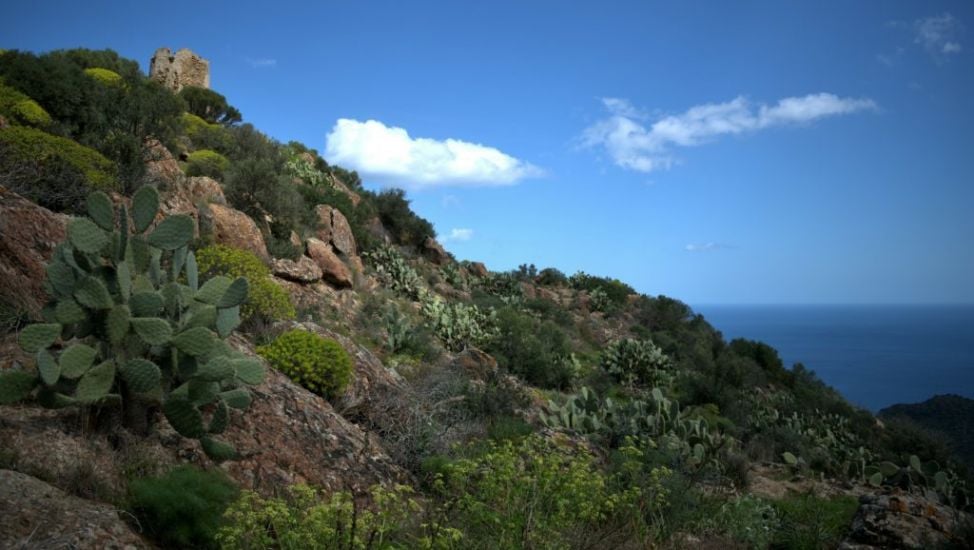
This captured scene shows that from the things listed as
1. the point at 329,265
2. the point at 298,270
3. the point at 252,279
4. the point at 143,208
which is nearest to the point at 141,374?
the point at 143,208

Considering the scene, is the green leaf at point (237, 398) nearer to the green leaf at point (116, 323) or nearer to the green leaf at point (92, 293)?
the green leaf at point (116, 323)

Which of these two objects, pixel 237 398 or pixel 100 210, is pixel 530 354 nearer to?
pixel 237 398

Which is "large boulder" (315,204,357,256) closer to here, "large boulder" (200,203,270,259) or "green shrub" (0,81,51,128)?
"large boulder" (200,203,270,259)

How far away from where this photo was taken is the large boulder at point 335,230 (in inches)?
635

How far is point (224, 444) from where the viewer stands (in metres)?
4.40

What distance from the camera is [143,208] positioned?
484 centimetres

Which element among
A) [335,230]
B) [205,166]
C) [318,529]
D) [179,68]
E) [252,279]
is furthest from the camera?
[179,68]

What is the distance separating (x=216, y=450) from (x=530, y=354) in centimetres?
1075

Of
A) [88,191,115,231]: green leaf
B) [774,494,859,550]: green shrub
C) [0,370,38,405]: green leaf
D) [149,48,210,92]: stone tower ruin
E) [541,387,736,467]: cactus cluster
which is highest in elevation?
[149,48,210,92]: stone tower ruin

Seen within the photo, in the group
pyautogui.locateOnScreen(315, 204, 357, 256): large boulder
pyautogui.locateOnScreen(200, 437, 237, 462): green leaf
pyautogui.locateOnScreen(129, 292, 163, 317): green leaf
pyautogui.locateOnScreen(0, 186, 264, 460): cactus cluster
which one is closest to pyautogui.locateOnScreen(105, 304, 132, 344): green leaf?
pyautogui.locateOnScreen(0, 186, 264, 460): cactus cluster

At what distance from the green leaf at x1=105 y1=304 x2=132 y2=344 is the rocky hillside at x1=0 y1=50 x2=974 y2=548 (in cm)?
2

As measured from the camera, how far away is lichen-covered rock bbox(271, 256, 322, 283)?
12.2 metres

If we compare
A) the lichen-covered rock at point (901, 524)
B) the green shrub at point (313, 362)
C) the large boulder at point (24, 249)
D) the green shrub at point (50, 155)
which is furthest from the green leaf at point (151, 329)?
the lichen-covered rock at point (901, 524)

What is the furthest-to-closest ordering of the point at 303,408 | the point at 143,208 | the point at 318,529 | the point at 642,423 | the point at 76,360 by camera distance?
the point at 642,423, the point at 303,408, the point at 143,208, the point at 76,360, the point at 318,529
